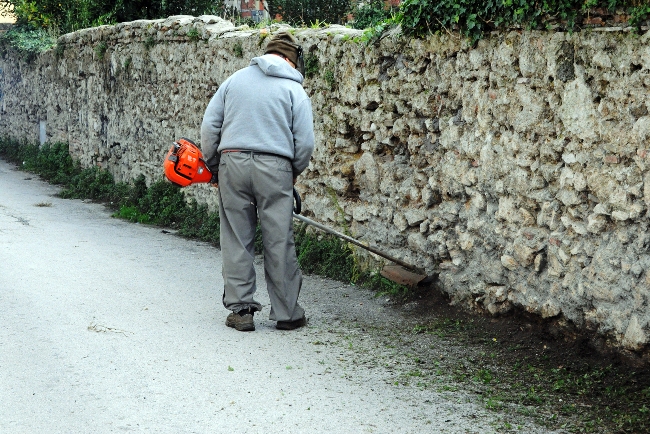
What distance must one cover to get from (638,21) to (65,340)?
3893 mm

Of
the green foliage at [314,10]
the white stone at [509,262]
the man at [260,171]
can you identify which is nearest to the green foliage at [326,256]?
the man at [260,171]

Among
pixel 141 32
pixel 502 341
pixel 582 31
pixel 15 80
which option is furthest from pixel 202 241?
pixel 15 80

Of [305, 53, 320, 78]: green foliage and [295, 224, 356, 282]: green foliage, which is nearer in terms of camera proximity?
[295, 224, 356, 282]: green foliage

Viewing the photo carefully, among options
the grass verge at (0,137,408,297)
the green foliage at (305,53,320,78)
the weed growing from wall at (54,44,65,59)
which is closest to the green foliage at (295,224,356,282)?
the grass verge at (0,137,408,297)

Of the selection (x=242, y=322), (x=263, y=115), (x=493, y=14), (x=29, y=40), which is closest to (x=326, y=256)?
(x=242, y=322)

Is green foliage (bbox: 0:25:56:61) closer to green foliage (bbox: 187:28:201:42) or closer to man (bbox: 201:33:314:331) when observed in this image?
green foliage (bbox: 187:28:201:42)

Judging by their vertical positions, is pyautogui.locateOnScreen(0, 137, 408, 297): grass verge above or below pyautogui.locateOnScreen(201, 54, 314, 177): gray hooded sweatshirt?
below

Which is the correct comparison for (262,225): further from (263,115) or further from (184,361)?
(184,361)

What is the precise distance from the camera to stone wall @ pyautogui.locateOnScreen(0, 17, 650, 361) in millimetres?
4801

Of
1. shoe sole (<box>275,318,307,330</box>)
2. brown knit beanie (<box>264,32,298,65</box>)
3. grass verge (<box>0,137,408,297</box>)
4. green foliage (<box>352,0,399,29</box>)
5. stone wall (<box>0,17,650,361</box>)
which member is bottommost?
grass verge (<box>0,137,408,297</box>)

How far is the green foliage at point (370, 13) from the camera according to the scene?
12.2m

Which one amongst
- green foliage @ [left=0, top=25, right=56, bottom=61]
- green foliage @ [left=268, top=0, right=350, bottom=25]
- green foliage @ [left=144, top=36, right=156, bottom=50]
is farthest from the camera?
green foliage @ [left=0, top=25, right=56, bottom=61]

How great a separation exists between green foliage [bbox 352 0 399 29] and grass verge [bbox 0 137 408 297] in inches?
139

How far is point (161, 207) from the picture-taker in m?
11.1
